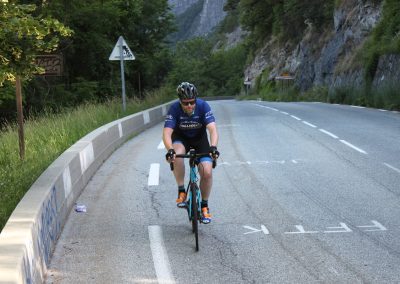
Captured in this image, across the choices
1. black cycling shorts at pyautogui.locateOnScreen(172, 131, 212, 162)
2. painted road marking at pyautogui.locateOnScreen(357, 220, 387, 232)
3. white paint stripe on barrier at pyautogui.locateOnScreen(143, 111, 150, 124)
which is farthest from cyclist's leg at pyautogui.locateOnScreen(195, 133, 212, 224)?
white paint stripe on barrier at pyautogui.locateOnScreen(143, 111, 150, 124)

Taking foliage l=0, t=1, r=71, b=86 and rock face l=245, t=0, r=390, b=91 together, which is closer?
foliage l=0, t=1, r=71, b=86

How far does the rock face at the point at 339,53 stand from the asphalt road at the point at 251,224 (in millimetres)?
18589

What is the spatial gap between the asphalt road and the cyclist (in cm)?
53

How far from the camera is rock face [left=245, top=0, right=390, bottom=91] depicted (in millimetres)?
36156

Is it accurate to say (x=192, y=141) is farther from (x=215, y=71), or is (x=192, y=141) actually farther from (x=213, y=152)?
(x=215, y=71)

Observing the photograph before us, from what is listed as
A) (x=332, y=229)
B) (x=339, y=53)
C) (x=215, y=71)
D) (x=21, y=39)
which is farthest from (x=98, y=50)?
(x=215, y=71)

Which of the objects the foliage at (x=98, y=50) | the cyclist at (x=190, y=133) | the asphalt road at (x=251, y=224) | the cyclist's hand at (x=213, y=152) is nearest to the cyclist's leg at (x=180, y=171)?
the cyclist at (x=190, y=133)

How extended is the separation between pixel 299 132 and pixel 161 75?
2727 centimetres

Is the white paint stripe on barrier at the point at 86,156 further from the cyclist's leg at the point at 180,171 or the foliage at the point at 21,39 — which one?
the cyclist's leg at the point at 180,171

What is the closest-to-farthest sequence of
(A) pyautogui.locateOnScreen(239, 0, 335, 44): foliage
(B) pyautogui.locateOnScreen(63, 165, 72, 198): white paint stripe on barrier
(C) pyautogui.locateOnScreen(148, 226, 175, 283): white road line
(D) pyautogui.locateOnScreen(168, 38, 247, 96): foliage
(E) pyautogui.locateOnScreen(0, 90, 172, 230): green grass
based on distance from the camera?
(C) pyautogui.locateOnScreen(148, 226, 175, 283): white road line, (E) pyautogui.locateOnScreen(0, 90, 172, 230): green grass, (B) pyautogui.locateOnScreen(63, 165, 72, 198): white paint stripe on barrier, (A) pyautogui.locateOnScreen(239, 0, 335, 44): foliage, (D) pyautogui.locateOnScreen(168, 38, 247, 96): foliage

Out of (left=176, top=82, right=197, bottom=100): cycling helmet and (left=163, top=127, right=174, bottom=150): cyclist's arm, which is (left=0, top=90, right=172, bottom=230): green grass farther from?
(left=176, top=82, right=197, bottom=100): cycling helmet

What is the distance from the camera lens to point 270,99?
60.4 metres

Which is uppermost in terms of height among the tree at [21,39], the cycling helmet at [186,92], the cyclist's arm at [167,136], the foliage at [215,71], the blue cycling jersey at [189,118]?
the tree at [21,39]

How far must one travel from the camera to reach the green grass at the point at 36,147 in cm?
730
